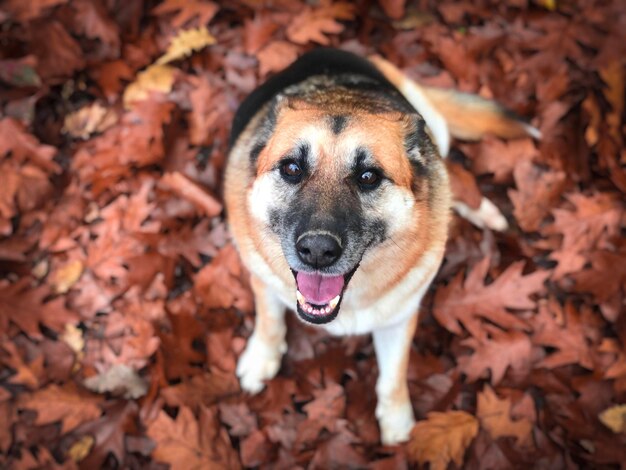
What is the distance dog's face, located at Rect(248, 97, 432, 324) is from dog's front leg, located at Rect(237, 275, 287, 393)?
27.5 inches

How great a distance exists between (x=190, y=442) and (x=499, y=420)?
1.61 m

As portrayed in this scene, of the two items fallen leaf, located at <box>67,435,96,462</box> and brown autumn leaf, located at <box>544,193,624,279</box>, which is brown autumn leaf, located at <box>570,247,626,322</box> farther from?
fallen leaf, located at <box>67,435,96,462</box>

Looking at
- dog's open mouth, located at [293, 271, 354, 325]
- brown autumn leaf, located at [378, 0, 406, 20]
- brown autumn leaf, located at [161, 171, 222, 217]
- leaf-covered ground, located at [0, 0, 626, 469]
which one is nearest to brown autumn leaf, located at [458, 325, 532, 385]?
leaf-covered ground, located at [0, 0, 626, 469]

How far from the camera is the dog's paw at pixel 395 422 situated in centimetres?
294

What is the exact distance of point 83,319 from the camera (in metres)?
3.30

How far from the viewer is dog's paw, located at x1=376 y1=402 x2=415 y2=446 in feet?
9.65

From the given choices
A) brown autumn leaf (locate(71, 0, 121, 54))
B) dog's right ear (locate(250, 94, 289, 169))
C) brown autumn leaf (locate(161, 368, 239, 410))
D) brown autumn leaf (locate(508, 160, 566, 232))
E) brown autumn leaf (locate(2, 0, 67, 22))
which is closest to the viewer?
dog's right ear (locate(250, 94, 289, 169))

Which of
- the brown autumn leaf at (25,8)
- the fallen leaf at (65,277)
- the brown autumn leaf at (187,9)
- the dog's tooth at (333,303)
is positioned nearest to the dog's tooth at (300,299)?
the dog's tooth at (333,303)

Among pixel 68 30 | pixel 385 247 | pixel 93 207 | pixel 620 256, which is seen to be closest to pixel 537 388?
pixel 620 256

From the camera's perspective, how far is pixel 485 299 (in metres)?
3.18

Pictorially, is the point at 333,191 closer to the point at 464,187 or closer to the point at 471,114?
the point at 464,187

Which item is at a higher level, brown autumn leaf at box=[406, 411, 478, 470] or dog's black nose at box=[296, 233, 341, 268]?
dog's black nose at box=[296, 233, 341, 268]

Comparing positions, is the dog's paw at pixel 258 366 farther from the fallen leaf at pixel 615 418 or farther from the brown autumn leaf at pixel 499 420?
the fallen leaf at pixel 615 418

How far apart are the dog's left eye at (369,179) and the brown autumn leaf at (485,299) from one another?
4.12 ft
